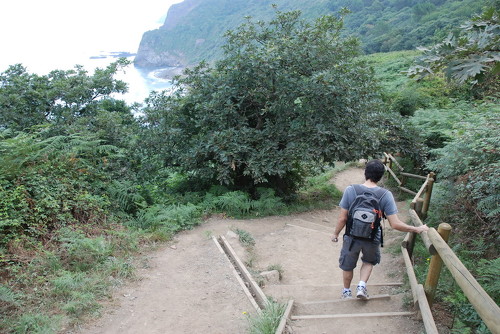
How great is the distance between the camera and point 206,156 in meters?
9.35

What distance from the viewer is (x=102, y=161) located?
9336 mm

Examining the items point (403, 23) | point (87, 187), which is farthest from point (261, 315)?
point (403, 23)

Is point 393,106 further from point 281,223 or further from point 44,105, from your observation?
point 44,105

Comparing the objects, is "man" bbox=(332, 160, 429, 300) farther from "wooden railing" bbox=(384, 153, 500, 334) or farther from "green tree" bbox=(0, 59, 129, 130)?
"green tree" bbox=(0, 59, 129, 130)

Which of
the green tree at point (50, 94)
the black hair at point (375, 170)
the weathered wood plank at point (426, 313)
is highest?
the green tree at point (50, 94)

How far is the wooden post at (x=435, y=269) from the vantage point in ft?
11.2

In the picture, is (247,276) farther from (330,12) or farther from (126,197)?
(330,12)

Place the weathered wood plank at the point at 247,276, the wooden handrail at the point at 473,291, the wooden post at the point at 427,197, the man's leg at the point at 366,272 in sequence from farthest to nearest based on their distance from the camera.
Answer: the wooden post at the point at 427,197, the weathered wood plank at the point at 247,276, the man's leg at the point at 366,272, the wooden handrail at the point at 473,291

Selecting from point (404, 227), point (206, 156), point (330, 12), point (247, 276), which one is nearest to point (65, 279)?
point (247, 276)

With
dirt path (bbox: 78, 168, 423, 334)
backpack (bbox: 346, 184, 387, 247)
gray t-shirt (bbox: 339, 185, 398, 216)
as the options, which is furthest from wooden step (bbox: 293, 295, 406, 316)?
gray t-shirt (bbox: 339, 185, 398, 216)


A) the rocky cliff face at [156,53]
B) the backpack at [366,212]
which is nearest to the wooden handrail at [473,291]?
the backpack at [366,212]

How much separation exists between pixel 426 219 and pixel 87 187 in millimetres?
6868

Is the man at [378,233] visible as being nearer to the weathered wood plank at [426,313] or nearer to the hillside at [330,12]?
the weathered wood plank at [426,313]

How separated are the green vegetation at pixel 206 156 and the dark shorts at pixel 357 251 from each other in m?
0.81
